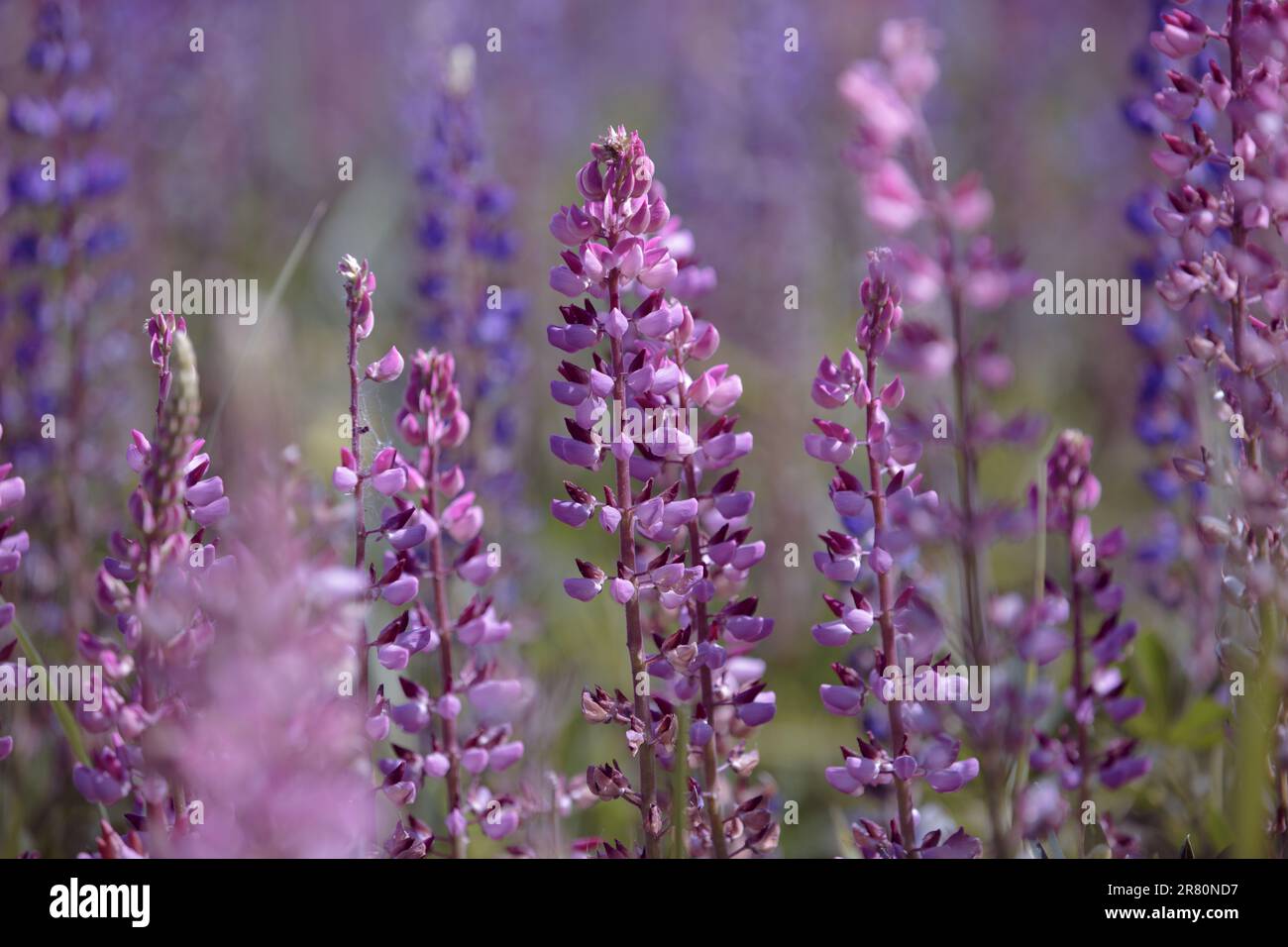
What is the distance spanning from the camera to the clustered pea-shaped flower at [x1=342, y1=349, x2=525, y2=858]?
6.05 ft

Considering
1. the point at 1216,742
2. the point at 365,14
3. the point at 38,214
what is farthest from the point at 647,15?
the point at 1216,742

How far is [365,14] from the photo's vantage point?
1102 cm

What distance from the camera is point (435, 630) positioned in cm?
Result: 199

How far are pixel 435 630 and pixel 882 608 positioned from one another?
0.69 m

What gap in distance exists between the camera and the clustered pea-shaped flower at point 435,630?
6.05ft

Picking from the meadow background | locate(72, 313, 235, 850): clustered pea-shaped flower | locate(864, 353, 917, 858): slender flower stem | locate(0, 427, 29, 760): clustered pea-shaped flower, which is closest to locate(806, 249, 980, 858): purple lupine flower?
locate(864, 353, 917, 858): slender flower stem

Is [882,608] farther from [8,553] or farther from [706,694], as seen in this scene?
[8,553]

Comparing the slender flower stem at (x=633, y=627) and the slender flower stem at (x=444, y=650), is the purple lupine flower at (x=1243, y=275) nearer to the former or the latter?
the slender flower stem at (x=633, y=627)

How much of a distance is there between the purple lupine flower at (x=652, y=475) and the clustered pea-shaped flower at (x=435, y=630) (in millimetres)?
187

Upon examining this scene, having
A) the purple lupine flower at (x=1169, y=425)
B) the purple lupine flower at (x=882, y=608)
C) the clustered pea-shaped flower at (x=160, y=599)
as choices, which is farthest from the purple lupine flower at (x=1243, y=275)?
the clustered pea-shaped flower at (x=160, y=599)

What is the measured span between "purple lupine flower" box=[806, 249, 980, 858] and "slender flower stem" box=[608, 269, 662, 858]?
257 mm
